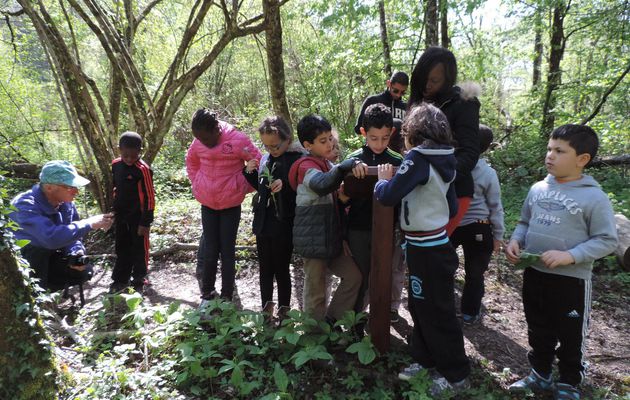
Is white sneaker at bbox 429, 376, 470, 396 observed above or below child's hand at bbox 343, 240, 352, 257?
below

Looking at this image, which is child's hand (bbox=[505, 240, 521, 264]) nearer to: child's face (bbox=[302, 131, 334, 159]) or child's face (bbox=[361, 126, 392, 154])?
child's face (bbox=[361, 126, 392, 154])

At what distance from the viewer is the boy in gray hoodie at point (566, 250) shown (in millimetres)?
2221

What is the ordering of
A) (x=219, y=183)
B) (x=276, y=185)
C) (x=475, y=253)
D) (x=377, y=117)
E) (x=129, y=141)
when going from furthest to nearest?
(x=129, y=141)
(x=219, y=183)
(x=475, y=253)
(x=276, y=185)
(x=377, y=117)

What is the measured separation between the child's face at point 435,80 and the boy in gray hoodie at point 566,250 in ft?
2.71

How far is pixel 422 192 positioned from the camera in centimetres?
227

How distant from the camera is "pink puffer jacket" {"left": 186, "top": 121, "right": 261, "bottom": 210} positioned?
3627 mm

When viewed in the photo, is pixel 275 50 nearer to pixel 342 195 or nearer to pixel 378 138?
pixel 378 138

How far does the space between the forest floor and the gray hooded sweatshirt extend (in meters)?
0.99

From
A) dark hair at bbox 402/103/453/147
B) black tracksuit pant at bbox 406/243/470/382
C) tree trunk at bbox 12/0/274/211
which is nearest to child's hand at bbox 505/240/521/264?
black tracksuit pant at bbox 406/243/470/382

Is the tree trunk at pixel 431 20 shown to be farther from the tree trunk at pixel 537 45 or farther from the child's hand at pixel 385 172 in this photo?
the child's hand at pixel 385 172

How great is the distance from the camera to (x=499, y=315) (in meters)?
3.73

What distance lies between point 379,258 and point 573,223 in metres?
1.20

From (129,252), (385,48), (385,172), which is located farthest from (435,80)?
(385,48)

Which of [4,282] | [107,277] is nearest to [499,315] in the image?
[4,282]
